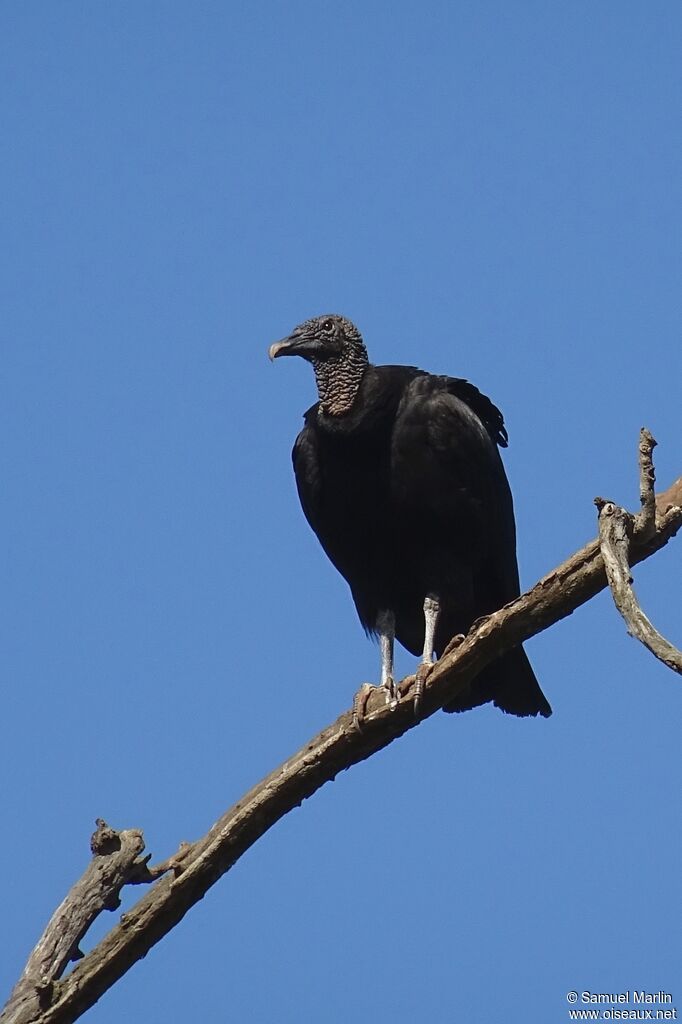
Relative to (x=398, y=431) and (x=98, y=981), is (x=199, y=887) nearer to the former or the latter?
(x=98, y=981)

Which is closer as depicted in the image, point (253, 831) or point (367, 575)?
point (253, 831)

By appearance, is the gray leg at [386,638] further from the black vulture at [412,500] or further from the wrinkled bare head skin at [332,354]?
the wrinkled bare head skin at [332,354]

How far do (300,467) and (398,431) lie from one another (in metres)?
0.44

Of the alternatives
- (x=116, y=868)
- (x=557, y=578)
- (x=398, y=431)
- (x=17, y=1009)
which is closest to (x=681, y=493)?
(x=557, y=578)

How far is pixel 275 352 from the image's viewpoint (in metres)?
5.64

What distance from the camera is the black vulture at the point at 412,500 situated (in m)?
5.34

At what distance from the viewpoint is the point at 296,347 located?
5676mm

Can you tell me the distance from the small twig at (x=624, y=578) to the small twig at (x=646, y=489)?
38mm

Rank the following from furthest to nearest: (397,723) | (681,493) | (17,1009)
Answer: (397,723), (681,493), (17,1009)

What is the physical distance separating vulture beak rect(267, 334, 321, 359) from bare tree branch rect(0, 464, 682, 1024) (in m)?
1.66

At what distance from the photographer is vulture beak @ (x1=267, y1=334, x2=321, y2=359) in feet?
18.5

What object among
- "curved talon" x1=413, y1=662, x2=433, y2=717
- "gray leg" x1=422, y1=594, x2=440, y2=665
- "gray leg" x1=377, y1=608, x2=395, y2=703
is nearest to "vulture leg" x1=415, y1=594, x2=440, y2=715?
"gray leg" x1=422, y1=594, x2=440, y2=665

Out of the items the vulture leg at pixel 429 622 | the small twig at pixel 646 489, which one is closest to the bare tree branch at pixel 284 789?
the small twig at pixel 646 489

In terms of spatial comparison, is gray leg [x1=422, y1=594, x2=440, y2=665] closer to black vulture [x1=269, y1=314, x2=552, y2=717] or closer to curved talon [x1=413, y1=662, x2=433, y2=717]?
black vulture [x1=269, y1=314, x2=552, y2=717]
